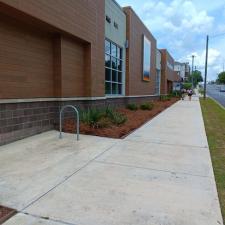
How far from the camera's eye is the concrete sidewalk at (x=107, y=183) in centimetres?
335

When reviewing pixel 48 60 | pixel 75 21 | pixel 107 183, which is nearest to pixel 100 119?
pixel 48 60

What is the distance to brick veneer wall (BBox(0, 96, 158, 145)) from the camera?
692 centimetres

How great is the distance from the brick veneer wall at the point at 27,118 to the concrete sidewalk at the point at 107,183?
35 cm

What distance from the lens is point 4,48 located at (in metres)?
6.84

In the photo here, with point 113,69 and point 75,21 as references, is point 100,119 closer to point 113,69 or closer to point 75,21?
point 75,21

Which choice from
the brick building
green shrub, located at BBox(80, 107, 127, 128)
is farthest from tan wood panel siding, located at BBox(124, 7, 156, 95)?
green shrub, located at BBox(80, 107, 127, 128)

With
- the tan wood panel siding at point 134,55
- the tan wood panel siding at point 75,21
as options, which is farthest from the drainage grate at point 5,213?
the tan wood panel siding at point 134,55

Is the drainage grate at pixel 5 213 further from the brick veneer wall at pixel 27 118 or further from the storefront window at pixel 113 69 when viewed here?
the storefront window at pixel 113 69

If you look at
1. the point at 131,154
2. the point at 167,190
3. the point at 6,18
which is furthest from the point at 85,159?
the point at 6,18

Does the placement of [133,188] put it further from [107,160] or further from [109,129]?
[109,129]

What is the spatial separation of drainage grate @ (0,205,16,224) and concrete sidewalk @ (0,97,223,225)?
0.09 meters

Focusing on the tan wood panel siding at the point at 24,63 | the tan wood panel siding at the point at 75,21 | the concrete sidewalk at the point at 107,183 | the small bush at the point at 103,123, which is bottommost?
the concrete sidewalk at the point at 107,183

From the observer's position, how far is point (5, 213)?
330 centimetres

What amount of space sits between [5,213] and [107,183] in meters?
1.69
